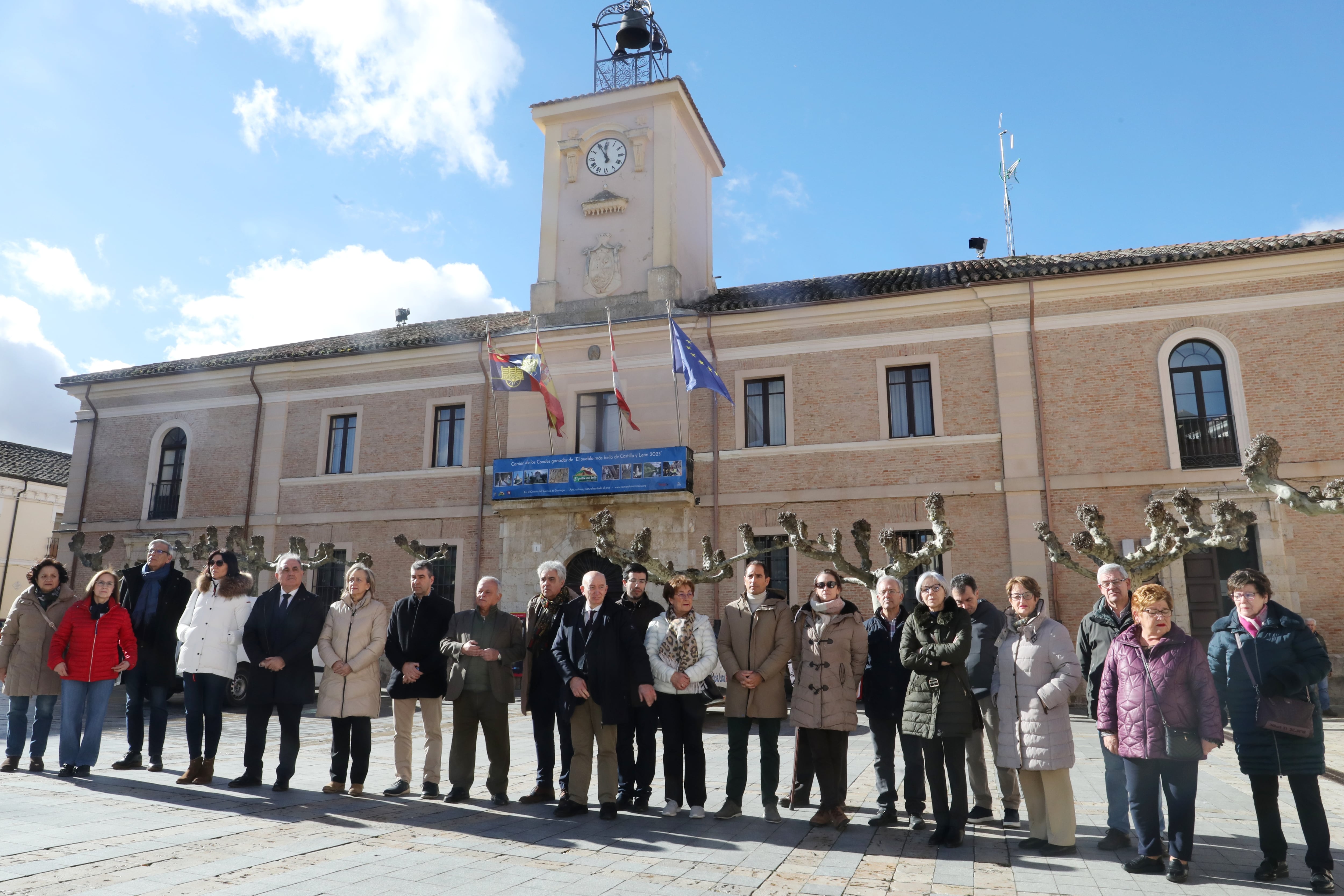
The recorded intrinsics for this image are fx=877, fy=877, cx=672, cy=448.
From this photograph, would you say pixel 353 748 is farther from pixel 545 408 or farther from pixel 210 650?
pixel 545 408

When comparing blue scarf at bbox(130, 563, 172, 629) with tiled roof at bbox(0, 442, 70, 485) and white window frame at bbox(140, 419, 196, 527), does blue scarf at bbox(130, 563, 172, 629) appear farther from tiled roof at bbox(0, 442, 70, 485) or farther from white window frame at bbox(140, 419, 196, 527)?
tiled roof at bbox(0, 442, 70, 485)

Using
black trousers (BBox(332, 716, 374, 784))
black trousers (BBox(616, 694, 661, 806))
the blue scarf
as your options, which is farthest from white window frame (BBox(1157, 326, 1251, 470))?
the blue scarf

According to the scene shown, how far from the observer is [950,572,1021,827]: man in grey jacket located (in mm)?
6000

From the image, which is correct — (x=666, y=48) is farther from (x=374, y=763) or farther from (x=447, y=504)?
(x=374, y=763)

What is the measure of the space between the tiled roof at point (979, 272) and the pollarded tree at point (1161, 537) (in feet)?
15.4

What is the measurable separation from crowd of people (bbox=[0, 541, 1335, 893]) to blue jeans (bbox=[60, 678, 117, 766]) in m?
0.02

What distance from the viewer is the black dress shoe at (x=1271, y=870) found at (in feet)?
15.1

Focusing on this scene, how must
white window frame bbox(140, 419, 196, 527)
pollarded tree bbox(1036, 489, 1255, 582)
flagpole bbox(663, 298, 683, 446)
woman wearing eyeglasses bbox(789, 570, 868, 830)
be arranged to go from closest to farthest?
1. woman wearing eyeglasses bbox(789, 570, 868, 830)
2. pollarded tree bbox(1036, 489, 1255, 582)
3. flagpole bbox(663, 298, 683, 446)
4. white window frame bbox(140, 419, 196, 527)

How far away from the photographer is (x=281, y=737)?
264 inches

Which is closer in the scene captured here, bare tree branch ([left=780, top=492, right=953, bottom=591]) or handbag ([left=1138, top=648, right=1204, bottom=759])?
handbag ([left=1138, top=648, right=1204, bottom=759])

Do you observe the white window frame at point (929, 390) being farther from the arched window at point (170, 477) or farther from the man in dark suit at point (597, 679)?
the arched window at point (170, 477)

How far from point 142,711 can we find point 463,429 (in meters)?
12.5

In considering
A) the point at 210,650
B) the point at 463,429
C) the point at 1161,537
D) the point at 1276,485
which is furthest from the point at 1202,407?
the point at 210,650


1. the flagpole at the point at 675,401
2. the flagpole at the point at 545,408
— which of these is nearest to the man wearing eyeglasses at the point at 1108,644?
the flagpole at the point at 675,401
